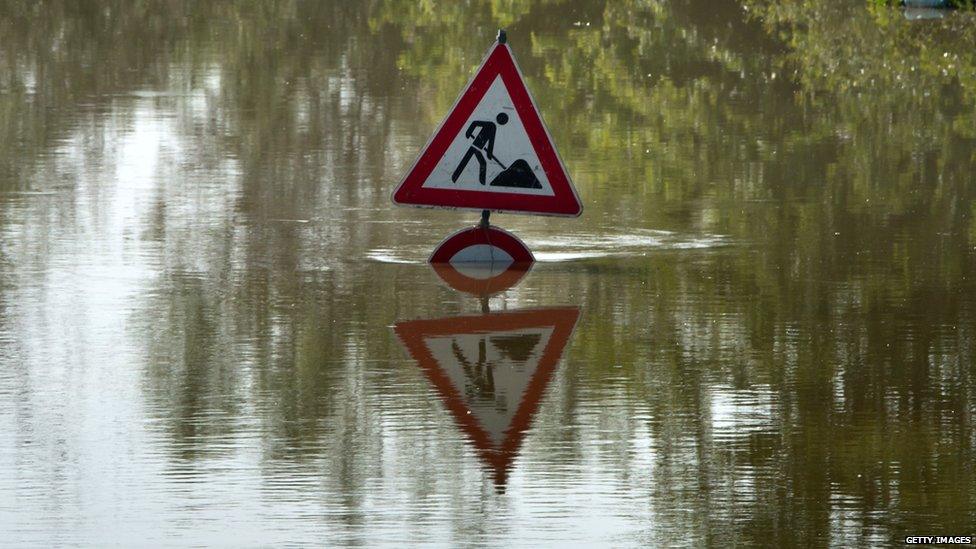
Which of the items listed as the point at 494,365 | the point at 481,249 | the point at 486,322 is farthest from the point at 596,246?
the point at 494,365

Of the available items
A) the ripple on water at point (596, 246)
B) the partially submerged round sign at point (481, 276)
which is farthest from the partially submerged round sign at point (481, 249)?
the ripple on water at point (596, 246)

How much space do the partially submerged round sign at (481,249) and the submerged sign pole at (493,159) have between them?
0.74 feet

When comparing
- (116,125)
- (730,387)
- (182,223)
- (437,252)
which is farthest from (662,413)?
(116,125)

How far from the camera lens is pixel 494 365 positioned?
8.34 m

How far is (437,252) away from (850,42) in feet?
37.5

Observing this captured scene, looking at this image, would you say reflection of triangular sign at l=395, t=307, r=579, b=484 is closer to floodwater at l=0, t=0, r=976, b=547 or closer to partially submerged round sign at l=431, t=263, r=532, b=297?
floodwater at l=0, t=0, r=976, b=547

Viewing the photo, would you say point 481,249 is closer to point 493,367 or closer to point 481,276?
point 481,276

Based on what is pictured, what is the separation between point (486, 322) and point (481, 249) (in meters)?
1.38

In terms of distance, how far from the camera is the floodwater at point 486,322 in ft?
20.7

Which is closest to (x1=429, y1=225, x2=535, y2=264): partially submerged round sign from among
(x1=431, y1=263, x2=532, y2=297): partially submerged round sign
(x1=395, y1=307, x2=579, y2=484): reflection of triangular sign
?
(x1=431, y1=263, x2=532, y2=297): partially submerged round sign

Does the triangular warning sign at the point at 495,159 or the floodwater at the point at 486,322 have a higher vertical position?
the triangular warning sign at the point at 495,159

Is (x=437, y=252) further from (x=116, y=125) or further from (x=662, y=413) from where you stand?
(x=116, y=125)

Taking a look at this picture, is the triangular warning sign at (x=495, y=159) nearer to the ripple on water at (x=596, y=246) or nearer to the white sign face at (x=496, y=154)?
the white sign face at (x=496, y=154)

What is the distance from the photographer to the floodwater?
630 centimetres
